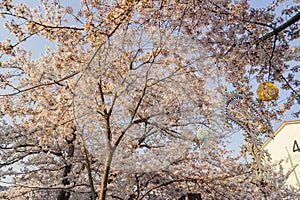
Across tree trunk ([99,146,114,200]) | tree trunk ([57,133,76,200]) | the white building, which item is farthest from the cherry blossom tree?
the white building

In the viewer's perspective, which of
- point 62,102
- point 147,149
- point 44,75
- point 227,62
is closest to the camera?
point 227,62

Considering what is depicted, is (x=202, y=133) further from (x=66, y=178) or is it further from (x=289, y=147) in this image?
(x=289, y=147)

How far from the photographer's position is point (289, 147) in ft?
50.5

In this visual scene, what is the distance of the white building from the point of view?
1484cm

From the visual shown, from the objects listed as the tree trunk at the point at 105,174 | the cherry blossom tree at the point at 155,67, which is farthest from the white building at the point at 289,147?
the tree trunk at the point at 105,174

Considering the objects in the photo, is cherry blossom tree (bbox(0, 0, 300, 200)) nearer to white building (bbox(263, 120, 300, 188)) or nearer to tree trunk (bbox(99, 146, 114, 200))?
tree trunk (bbox(99, 146, 114, 200))

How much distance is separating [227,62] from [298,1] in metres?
1.37

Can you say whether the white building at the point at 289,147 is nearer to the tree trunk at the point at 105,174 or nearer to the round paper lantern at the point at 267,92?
the round paper lantern at the point at 267,92

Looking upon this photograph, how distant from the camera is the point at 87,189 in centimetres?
747

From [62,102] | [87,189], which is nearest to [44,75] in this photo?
[62,102]

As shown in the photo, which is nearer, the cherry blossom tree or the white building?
the cherry blossom tree

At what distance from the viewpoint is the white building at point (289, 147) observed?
14.8 metres

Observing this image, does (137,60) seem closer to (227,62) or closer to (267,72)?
(227,62)

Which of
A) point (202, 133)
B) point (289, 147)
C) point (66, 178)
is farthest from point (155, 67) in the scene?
point (289, 147)
